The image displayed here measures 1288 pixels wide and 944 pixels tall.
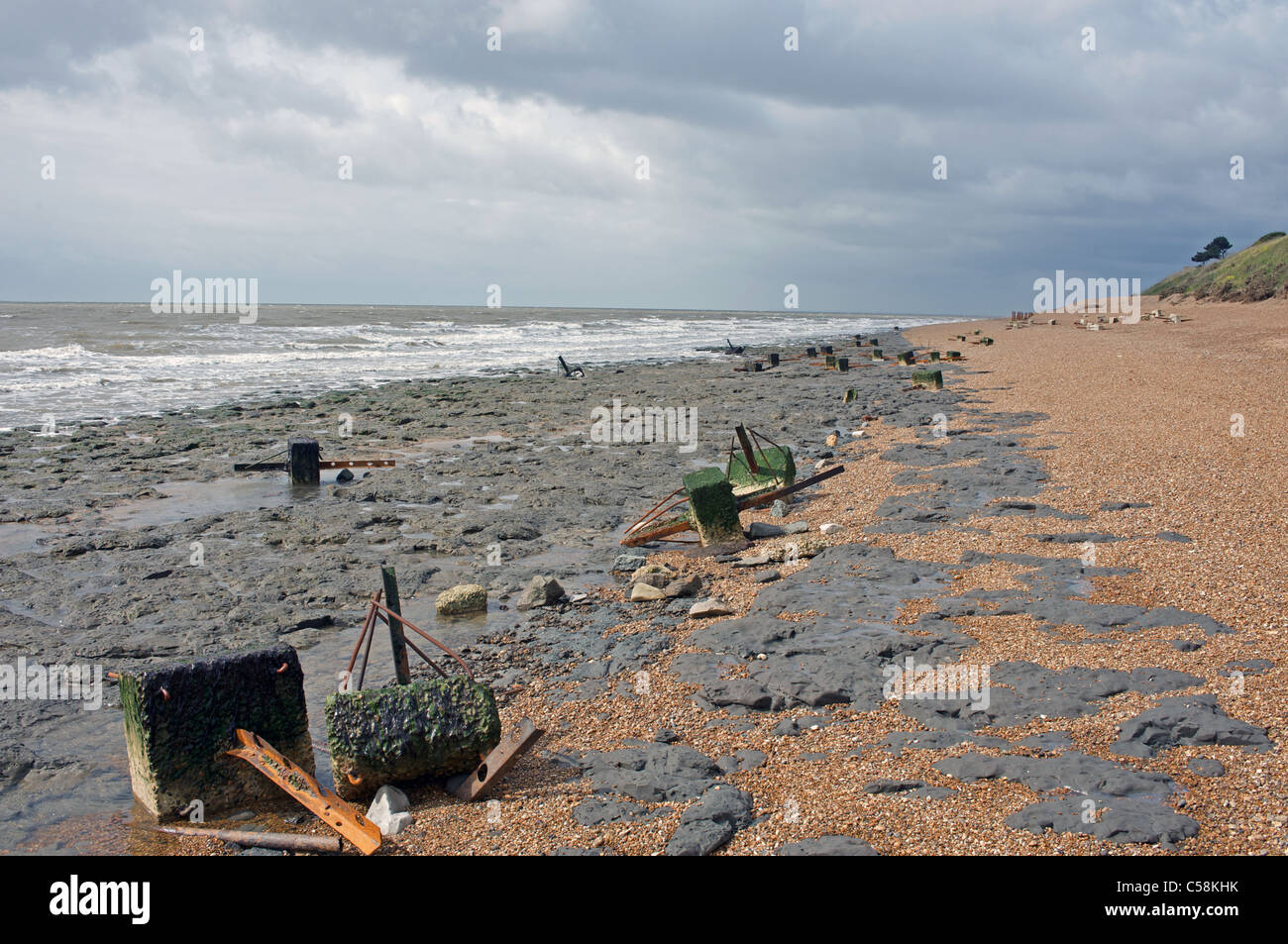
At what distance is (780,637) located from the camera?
6.21m

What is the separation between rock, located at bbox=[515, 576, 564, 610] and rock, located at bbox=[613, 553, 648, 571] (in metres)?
0.95

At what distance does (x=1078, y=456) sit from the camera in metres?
11.2

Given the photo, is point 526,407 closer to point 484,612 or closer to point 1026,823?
point 484,612

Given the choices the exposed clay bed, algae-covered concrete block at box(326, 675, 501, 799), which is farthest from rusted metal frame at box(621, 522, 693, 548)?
algae-covered concrete block at box(326, 675, 501, 799)

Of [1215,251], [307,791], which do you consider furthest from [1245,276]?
[307,791]

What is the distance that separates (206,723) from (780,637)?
374 centimetres

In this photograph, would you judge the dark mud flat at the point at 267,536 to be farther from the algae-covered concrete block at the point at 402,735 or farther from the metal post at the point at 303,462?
the algae-covered concrete block at the point at 402,735

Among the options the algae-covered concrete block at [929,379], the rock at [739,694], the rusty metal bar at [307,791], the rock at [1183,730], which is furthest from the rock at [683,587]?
the algae-covered concrete block at [929,379]

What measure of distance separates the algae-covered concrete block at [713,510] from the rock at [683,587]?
4.40 feet

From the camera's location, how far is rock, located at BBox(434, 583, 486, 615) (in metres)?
7.34

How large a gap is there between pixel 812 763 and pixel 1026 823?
107 cm

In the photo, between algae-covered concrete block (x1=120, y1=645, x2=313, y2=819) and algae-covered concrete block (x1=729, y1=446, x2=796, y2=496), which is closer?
algae-covered concrete block (x1=120, y1=645, x2=313, y2=819)

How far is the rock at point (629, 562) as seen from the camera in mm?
8422

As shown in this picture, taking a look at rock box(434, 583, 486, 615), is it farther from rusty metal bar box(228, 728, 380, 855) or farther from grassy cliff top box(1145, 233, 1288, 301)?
grassy cliff top box(1145, 233, 1288, 301)
